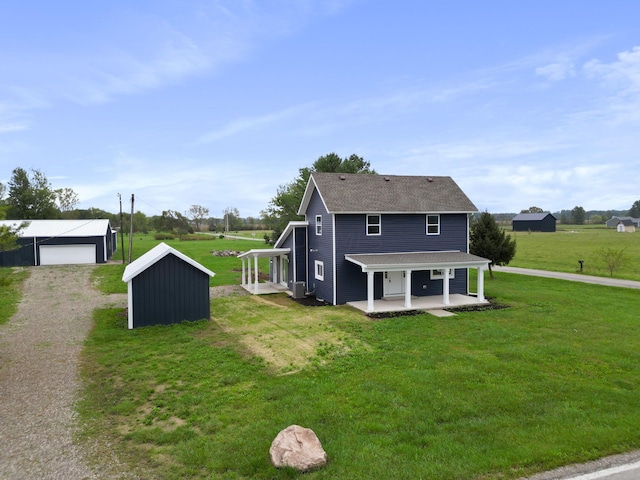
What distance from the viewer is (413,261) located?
69.4ft

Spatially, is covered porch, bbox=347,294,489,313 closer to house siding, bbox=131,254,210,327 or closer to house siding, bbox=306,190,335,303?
house siding, bbox=306,190,335,303

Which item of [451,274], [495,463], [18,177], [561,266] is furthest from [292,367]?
[18,177]

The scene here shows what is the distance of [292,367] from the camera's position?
39.2 ft

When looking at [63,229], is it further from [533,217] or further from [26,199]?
[533,217]

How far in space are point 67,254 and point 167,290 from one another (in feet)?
94.9

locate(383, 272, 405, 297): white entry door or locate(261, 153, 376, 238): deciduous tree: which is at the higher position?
locate(261, 153, 376, 238): deciduous tree

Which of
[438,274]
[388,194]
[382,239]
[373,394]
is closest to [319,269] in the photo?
[382,239]

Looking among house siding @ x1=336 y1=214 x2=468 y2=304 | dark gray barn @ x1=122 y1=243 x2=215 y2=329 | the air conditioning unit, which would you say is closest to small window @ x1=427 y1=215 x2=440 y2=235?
house siding @ x1=336 y1=214 x2=468 y2=304

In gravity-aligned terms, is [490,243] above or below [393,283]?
above

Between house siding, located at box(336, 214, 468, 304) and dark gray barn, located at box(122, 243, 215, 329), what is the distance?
289 inches

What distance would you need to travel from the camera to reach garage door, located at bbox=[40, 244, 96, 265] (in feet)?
130

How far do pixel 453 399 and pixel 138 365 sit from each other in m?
8.72

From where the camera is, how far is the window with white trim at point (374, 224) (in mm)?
22500

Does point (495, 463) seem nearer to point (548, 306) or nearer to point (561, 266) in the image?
point (548, 306)
